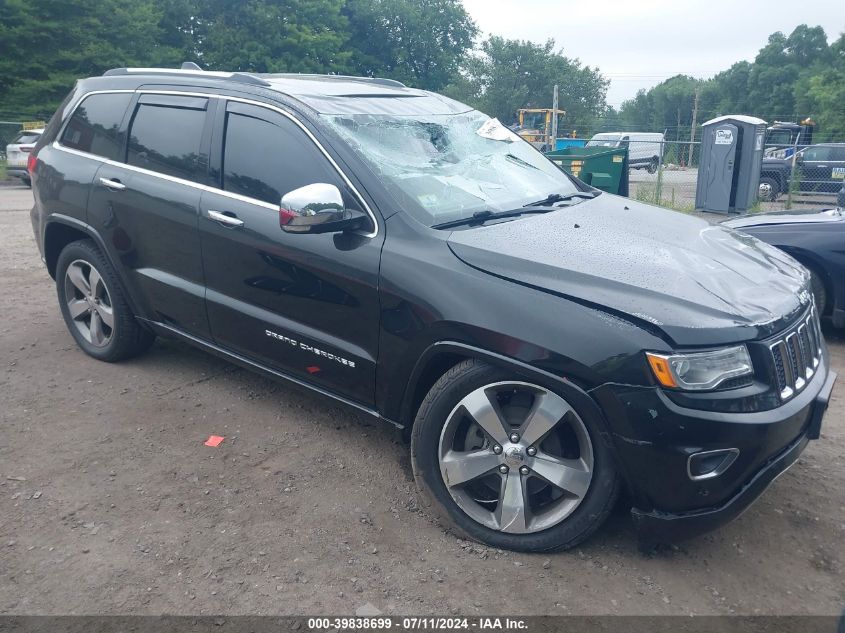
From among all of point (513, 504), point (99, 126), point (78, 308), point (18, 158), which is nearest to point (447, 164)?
point (513, 504)

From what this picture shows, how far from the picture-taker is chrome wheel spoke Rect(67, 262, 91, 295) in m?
4.69

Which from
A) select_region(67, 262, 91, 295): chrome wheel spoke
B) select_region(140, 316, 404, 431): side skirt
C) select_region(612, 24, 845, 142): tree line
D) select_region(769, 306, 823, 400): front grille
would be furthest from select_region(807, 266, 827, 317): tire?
select_region(612, 24, 845, 142): tree line

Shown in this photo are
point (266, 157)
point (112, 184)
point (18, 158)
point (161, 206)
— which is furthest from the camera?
point (18, 158)

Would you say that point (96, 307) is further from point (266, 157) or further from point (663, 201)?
point (663, 201)

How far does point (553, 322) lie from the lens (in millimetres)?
2648

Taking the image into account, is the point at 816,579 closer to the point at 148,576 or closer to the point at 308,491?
the point at 308,491

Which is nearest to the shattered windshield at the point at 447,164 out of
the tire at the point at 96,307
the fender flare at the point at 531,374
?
the fender flare at the point at 531,374

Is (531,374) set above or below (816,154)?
above

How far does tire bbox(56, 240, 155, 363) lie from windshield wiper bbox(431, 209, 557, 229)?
2.34m

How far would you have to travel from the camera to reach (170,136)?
4.05m

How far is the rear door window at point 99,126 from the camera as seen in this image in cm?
437

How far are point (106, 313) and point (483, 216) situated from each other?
2.70 m

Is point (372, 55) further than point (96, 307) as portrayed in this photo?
Yes

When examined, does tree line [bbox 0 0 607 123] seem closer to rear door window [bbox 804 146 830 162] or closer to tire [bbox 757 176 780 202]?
tire [bbox 757 176 780 202]
